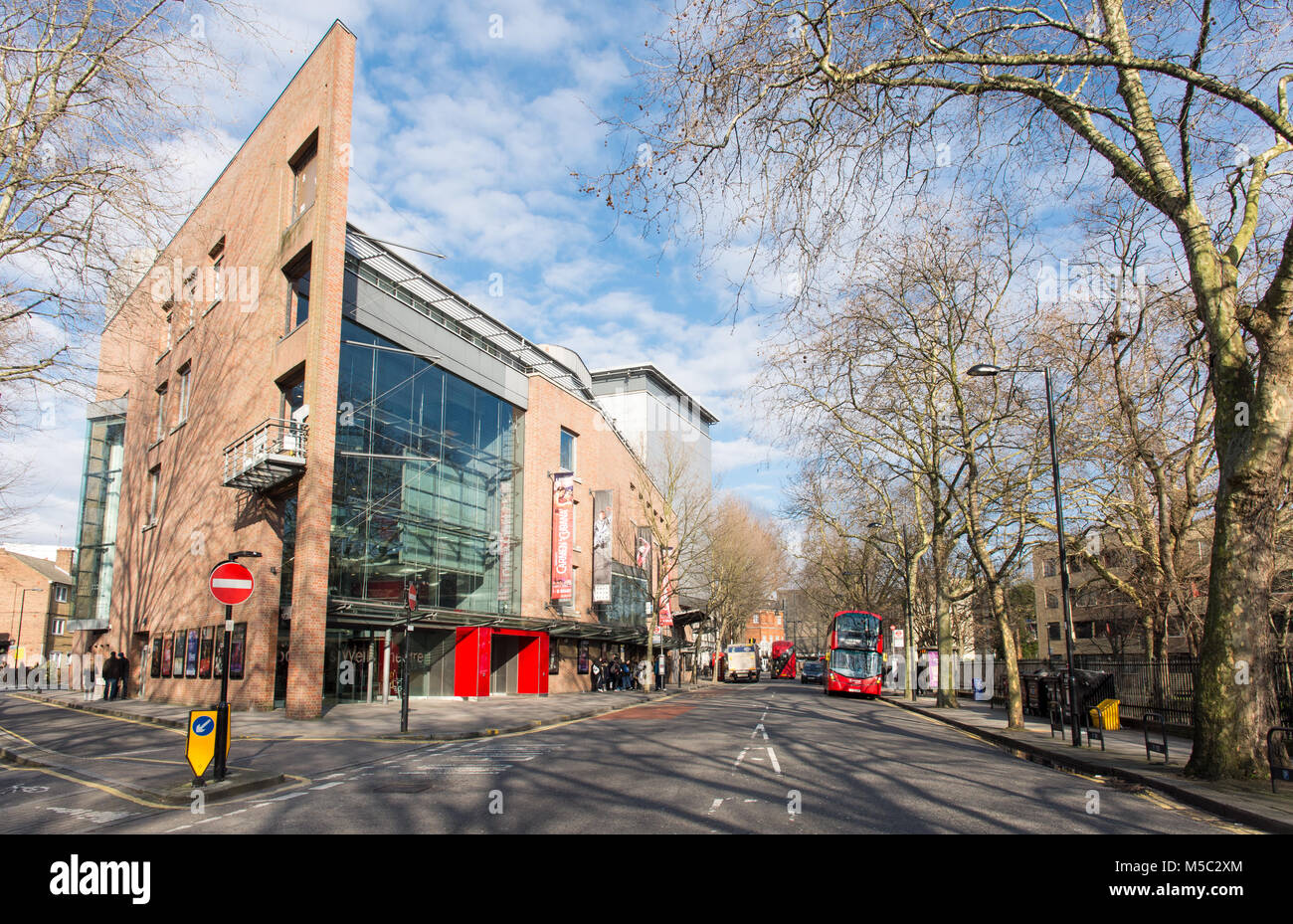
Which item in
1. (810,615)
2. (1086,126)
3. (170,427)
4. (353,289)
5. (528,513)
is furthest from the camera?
(810,615)

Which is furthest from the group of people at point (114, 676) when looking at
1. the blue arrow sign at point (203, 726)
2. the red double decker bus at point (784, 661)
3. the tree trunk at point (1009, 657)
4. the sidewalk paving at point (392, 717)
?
the red double decker bus at point (784, 661)

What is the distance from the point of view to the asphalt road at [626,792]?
7.48 metres

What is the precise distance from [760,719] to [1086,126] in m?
15.5

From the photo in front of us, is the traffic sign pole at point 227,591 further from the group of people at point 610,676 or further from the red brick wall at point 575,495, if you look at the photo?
the group of people at point 610,676

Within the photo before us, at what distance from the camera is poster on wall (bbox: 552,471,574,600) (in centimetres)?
3491

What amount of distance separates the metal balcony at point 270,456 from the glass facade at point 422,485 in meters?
1.76

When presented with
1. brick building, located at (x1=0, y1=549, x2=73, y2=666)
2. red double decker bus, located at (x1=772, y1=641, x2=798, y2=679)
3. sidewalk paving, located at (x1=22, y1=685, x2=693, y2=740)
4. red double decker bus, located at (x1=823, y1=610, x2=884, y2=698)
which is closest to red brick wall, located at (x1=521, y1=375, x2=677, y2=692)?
sidewalk paving, located at (x1=22, y1=685, x2=693, y2=740)

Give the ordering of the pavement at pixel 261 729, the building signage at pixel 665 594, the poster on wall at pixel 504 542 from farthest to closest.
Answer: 1. the building signage at pixel 665 594
2. the poster on wall at pixel 504 542
3. the pavement at pixel 261 729

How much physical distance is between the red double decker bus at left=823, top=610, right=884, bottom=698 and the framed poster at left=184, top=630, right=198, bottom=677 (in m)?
26.0

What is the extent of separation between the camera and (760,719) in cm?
2094

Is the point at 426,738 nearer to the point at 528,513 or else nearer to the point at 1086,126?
the point at 1086,126

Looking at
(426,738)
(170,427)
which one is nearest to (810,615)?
(170,427)

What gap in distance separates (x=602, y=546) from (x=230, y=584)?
2870 cm

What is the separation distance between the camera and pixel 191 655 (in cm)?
A: 2578
